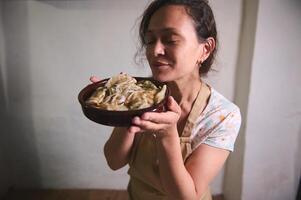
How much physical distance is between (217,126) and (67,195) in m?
1.58

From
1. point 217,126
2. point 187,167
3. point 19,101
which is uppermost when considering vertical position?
point 217,126

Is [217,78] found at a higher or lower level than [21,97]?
higher

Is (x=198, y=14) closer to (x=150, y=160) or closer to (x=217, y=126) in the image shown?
(x=217, y=126)

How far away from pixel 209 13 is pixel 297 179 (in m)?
Result: 1.40

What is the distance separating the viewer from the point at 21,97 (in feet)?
6.34

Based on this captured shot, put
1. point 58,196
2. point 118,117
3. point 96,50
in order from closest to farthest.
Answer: point 118,117, point 96,50, point 58,196

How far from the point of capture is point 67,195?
2.12 m

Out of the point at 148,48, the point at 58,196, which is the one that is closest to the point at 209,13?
the point at 148,48

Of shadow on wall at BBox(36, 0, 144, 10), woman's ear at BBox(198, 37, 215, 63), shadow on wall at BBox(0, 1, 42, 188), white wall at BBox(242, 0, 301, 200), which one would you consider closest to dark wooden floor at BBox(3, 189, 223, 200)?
shadow on wall at BBox(0, 1, 42, 188)

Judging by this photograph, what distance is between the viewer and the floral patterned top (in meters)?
0.90

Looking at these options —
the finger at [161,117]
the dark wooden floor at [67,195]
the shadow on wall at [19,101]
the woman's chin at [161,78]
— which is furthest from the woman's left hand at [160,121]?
the dark wooden floor at [67,195]

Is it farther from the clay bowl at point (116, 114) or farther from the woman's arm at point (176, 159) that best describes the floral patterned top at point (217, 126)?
the clay bowl at point (116, 114)

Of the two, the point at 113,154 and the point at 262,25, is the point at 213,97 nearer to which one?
the point at 113,154

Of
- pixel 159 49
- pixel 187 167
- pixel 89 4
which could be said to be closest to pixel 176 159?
pixel 187 167
